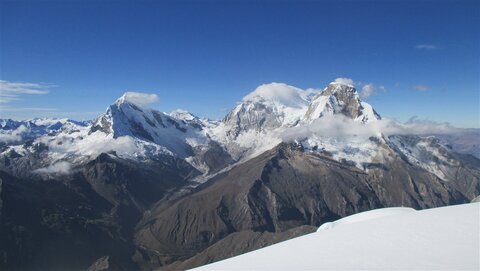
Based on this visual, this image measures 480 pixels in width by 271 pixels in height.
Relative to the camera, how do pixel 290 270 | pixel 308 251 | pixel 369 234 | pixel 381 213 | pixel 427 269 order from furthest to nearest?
pixel 381 213, pixel 369 234, pixel 308 251, pixel 290 270, pixel 427 269

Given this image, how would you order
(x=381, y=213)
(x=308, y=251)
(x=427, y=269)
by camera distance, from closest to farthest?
(x=427, y=269) < (x=308, y=251) < (x=381, y=213)

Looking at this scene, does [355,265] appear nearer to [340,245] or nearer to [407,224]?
[340,245]

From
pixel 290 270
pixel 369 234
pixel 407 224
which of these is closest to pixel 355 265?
pixel 290 270

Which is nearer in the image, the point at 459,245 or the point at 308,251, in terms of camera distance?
the point at 459,245

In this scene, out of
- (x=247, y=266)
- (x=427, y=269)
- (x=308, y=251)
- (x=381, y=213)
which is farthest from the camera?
(x=381, y=213)

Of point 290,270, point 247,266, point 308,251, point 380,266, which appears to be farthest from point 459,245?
point 247,266

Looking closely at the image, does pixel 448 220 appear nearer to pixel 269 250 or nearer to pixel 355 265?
pixel 355 265
